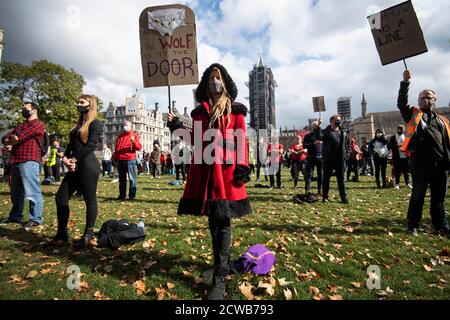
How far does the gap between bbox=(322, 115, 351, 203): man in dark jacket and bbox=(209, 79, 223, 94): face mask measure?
637 cm

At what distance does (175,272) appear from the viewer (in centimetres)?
360

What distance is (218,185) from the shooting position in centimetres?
309

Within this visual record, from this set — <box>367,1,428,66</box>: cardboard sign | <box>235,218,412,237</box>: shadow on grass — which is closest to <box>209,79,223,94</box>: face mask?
<box>235,218,412,237</box>: shadow on grass

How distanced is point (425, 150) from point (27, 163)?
27.7 ft

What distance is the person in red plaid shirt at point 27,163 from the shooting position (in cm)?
577

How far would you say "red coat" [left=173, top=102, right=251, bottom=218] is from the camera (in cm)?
306

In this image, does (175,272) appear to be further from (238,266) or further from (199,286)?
(238,266)

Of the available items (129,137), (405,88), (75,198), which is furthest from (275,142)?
(75,198)

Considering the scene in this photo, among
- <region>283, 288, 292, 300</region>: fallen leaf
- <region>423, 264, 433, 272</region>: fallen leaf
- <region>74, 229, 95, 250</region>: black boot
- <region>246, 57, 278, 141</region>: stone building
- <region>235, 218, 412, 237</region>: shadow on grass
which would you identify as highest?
<region>246, 57, 278, 141</region>: stone building

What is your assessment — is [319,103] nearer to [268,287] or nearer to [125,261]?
[268,287]

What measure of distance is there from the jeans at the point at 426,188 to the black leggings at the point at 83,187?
6.15 metres

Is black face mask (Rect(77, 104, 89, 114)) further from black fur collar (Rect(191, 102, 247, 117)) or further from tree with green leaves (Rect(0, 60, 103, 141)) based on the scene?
tree with green leaves (Rect(0, 60, 103, 141))

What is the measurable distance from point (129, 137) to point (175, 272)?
666 cm
